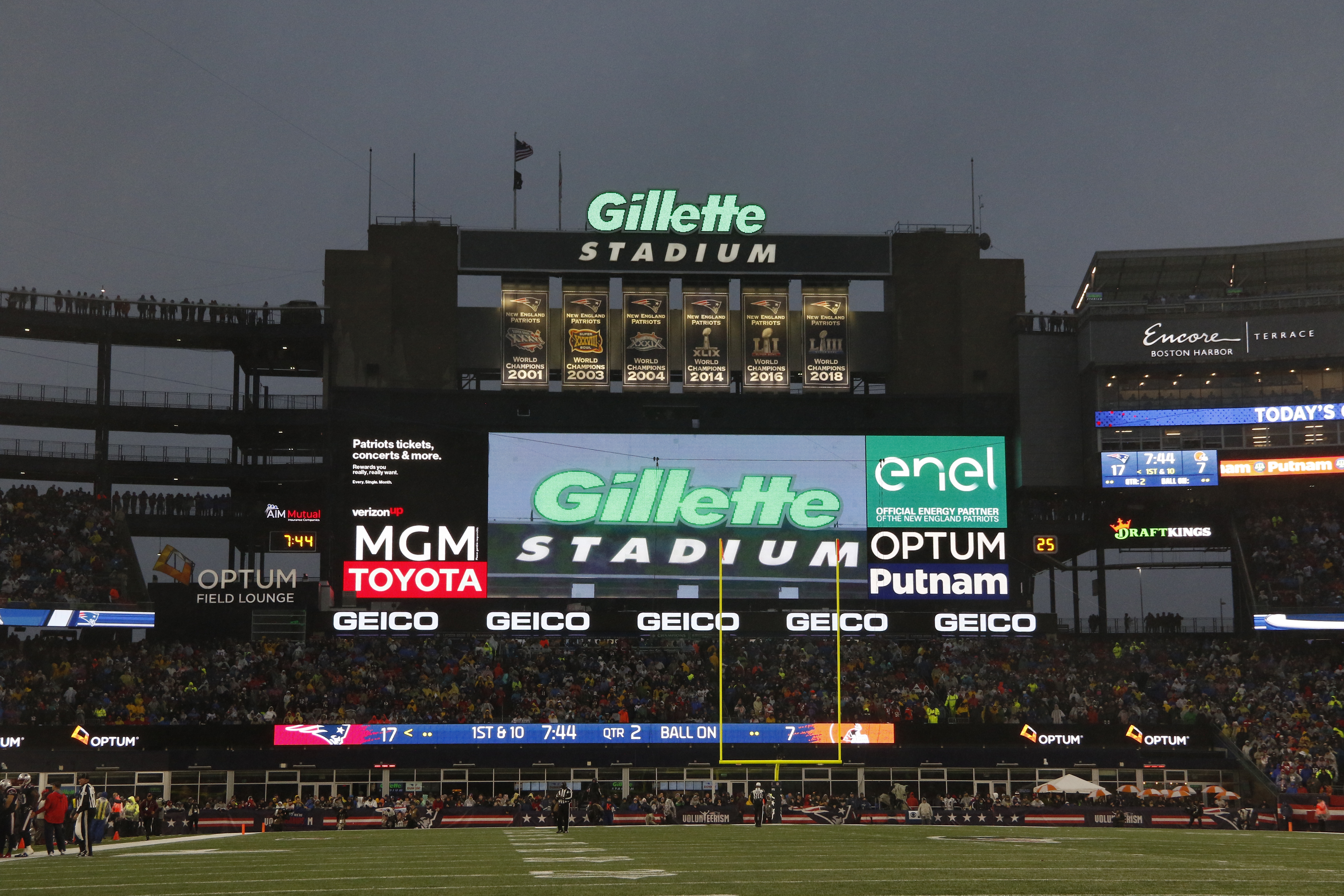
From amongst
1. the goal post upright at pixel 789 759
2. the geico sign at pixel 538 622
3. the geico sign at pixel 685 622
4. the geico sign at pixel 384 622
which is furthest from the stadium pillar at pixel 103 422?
the goal post upright at pixel 789 759

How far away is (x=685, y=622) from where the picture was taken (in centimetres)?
4916

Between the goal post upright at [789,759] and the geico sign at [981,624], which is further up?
the geico sign at [981,624]

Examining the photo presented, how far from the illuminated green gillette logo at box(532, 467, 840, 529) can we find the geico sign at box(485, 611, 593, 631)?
12.2 feet

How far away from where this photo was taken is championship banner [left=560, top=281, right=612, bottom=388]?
5034 cm

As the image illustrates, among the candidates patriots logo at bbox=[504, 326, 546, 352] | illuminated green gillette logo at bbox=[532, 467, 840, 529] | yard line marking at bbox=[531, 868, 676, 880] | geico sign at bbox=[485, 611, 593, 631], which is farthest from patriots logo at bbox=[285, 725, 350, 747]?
yard line marking at bbox=[531, 868, 676, 880]

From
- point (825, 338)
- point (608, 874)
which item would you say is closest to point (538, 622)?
point (825, 338)

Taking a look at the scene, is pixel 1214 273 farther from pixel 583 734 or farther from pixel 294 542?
pixel 294 542

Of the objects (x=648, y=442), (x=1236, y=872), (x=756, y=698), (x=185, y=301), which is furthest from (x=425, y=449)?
(x=1236, y=872)

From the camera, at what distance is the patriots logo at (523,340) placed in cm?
5056

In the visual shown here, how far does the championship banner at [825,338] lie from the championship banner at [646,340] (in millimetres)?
5321

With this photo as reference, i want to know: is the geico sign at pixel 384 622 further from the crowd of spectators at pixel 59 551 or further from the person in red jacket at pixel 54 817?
the person in red jacket at pixel 54 817

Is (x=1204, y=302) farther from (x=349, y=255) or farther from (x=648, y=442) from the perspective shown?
(x=349, y=255)

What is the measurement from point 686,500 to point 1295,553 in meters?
23.2

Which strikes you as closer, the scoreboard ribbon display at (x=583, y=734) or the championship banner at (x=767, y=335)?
the scoreboard ribbon display at (x=583, y=734)
